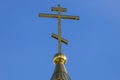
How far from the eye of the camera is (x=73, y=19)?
23.6 m

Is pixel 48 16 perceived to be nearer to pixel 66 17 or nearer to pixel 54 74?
pixel 66 17

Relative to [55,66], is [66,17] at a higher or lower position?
higher

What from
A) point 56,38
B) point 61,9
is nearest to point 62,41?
point 56,38

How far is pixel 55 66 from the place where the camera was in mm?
22031

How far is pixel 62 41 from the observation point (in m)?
22.8

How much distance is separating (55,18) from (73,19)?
2.82 ft

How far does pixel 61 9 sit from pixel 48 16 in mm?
799

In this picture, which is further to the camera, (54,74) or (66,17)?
(66,17)

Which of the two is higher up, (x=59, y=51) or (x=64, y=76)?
(x=59, y=51)

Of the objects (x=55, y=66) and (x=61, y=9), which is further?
(x=61, y=9)

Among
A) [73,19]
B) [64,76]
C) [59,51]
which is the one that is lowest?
[64,76]

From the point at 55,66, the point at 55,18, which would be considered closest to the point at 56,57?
the point at 55,66

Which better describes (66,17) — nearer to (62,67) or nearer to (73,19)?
(73,19)

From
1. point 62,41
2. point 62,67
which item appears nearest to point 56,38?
point 62,41
